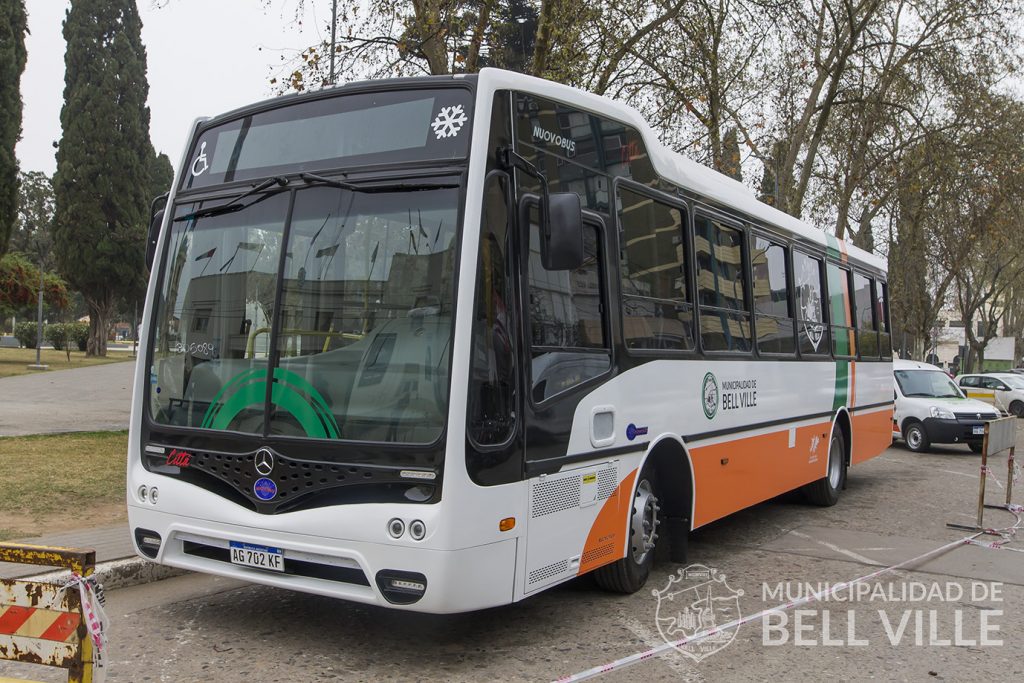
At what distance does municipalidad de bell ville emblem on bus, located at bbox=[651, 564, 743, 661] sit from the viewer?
223 inches

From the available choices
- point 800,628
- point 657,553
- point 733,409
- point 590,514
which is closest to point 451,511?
point 590,514

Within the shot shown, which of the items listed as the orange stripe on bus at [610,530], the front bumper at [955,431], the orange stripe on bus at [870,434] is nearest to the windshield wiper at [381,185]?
the orange stripe on bus at [610,530]

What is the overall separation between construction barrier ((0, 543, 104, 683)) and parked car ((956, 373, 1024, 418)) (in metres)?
31.8

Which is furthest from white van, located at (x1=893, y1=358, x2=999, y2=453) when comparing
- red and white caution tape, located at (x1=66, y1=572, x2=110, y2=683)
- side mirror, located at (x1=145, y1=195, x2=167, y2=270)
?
red and white caution tape, located at (x1=66, y1=572, x2=110, y2=683)

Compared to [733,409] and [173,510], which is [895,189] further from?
[173,510]

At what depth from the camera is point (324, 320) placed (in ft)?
16.6

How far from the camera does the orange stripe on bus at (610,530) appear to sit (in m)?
5.79

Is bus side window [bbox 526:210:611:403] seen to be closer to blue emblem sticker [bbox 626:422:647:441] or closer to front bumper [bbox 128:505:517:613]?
blue emblem sticker [bbox 626:422:647:441]

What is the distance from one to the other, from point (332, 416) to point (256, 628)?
162 centimetres

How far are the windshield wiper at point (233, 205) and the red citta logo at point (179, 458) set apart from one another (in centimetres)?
142

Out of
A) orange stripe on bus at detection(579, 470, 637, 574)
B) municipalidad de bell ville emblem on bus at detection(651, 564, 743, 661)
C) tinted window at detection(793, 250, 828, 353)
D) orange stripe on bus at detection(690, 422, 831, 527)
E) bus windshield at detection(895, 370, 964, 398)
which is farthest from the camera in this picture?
bus windshield at detection(895, 370, 964, 398)

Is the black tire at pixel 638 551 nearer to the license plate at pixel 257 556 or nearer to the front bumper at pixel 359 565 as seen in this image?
the front bumper at pixel 359 565

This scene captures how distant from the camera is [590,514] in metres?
5.77

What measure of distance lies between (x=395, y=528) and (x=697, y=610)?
104 inches
